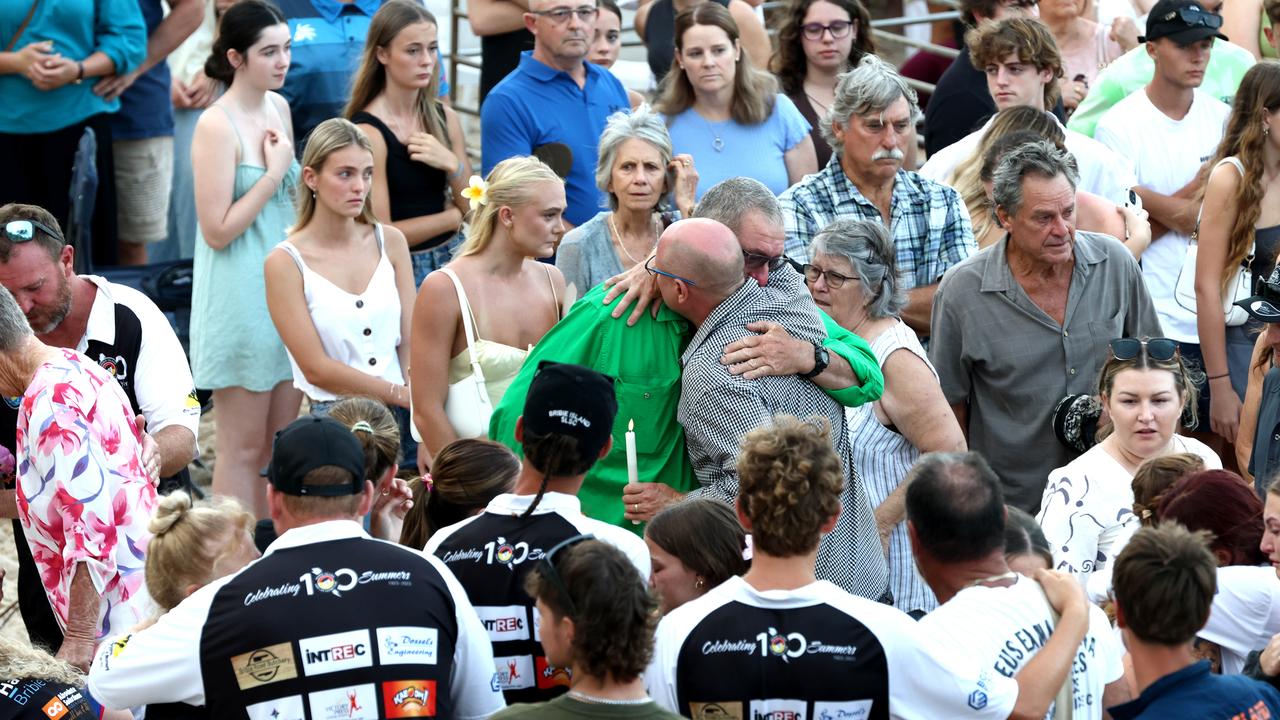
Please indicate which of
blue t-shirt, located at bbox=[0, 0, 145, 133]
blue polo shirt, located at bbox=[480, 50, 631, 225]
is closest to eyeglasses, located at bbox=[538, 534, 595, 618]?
blue polo shirt, located at bbox=[480, 50, 631, 225]

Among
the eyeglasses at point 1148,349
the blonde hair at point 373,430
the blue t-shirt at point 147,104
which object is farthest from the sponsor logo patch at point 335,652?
the blue t-shirt at point 147,104

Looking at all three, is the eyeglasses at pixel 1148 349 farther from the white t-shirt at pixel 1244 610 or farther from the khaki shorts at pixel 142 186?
the khaki shorts at pixel 142 186

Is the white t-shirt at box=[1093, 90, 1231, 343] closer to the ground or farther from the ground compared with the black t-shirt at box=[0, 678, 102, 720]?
farther from the ground

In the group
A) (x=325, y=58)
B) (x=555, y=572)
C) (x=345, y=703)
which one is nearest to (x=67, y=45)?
(x=325, y=58)

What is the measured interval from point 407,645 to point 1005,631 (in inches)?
49.6

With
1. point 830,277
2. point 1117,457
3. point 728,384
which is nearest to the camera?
point 728,384

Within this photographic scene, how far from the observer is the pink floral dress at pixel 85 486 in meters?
4.27

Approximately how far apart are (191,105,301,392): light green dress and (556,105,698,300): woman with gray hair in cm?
161

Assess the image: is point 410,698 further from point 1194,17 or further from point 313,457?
point 1194,17

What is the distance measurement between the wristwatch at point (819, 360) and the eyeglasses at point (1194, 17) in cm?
345

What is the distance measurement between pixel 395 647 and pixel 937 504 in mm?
1204

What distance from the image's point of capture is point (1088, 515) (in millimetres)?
4648

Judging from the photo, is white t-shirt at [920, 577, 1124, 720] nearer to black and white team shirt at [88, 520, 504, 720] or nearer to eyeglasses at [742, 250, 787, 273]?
black and white team shirt at [88, 520, 504, 720]

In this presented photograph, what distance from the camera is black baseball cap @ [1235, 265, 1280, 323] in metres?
5.22
